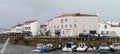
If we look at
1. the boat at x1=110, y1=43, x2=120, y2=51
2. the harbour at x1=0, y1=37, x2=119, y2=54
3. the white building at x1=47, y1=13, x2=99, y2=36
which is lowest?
the boat at x1=110, y1=43, x2=120, y2=51

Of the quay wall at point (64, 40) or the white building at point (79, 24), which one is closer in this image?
the quay wall at point (64, 40)

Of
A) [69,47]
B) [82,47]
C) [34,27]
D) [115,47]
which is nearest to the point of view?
[115,47]

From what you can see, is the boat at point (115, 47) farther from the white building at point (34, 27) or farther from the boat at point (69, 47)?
the white building at point (34, 27)

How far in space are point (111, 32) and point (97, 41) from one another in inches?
881

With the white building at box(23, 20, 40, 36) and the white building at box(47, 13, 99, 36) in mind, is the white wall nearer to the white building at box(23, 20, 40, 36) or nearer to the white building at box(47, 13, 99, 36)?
the white building at box(47, 13, 99, 36)

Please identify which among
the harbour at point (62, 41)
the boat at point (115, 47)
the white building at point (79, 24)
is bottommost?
the boat at point (115, 47)

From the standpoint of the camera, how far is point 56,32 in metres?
115

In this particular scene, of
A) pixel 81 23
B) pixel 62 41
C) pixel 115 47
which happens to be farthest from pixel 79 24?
pixel 115 47

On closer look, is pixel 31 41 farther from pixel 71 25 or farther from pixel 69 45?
pixel 69 45

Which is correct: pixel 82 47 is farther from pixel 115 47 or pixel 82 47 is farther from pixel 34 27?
pixel 34 27

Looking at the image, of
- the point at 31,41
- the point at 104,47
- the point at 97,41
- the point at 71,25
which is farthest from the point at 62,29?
the point at 104,47

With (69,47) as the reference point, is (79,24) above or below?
above

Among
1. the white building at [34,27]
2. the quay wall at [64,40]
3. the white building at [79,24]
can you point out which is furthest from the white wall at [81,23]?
the white building at [34,27]

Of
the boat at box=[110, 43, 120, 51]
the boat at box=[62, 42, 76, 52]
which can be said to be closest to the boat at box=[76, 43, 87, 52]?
the boat at box=[62, 42, 76, 52]
